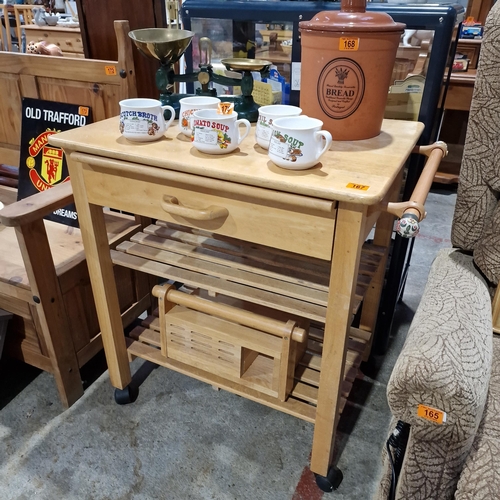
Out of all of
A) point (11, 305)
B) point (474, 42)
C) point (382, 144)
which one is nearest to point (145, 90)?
point (11, 305)

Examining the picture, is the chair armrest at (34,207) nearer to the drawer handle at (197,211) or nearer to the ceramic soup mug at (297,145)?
the drawer handle at (197,211)

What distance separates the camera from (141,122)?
0.94 meters

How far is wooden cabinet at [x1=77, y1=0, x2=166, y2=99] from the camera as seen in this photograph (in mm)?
1454

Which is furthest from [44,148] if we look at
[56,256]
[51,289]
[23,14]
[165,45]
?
[23,14]

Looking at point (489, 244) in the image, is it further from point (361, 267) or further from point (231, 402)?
point (231, 402)

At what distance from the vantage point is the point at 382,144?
3.12 ft

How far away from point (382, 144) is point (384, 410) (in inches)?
32.6

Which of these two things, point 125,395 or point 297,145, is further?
point 125,395

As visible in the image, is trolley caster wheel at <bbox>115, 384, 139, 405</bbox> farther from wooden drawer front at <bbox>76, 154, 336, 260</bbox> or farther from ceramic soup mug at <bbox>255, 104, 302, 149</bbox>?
ceramic soup mug at <bbox>255, 104, 302, 149</bbox>

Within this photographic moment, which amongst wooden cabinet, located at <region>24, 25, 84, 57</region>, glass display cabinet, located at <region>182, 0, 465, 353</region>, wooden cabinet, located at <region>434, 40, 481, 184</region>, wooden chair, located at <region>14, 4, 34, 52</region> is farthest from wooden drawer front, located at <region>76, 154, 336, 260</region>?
wooden chair, located at <region>14, 4, 34, 52</region>

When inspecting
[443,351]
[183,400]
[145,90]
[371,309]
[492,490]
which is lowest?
[183,400]

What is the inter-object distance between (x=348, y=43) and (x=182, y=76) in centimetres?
44

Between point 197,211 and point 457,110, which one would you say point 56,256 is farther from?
point 457,110

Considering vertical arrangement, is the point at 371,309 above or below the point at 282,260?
below
